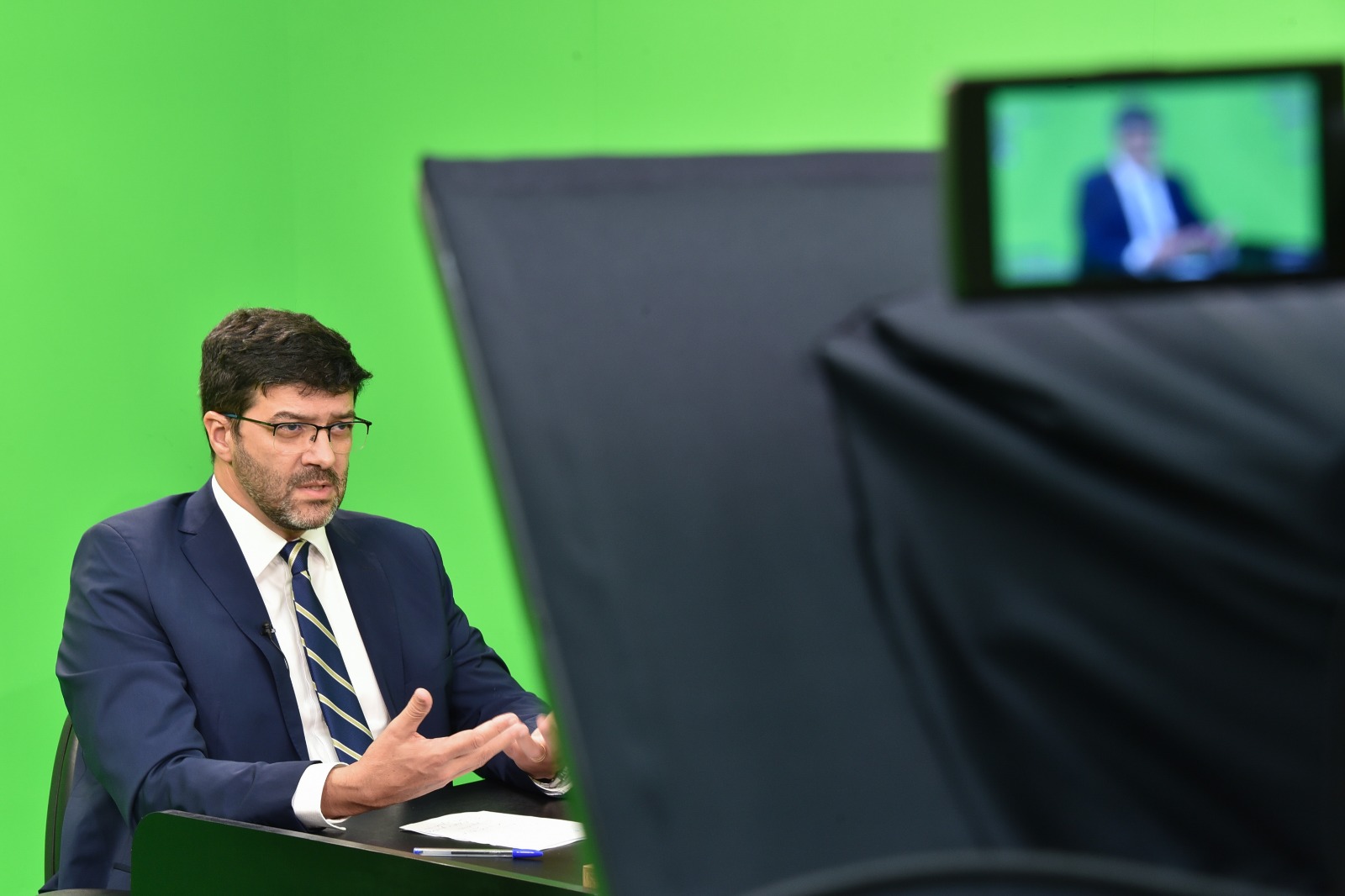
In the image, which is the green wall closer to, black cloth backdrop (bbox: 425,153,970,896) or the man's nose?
→ the man's nose

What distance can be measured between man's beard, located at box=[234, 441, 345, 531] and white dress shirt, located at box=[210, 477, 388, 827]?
0.08ft

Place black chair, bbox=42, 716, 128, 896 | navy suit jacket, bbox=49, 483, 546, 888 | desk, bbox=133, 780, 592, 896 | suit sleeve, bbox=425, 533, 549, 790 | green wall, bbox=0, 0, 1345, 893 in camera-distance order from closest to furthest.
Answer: desk, bbox=133, 780, 592, 896 → navy suit jacket, bbox=49, 483, 546, 888 → black chair, bbox=42, 716, 128, 896 → suit sleeve, bbox=425, 533, 549, 790 → green wall, bbox=0, 0, 1345, 893

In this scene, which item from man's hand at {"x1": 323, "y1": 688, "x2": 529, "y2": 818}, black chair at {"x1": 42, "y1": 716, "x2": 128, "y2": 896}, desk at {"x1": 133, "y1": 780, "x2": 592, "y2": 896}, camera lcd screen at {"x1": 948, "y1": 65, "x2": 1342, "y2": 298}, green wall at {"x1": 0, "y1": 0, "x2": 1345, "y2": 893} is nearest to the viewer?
camera lcd screen at {"x1": 948, "y1": 65, "x2": 1342, "y2": 298}

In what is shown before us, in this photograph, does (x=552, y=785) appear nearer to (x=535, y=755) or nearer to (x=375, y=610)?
(x=535, y=755)

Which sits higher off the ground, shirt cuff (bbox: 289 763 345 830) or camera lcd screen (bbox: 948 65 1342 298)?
camera lcd screen (bbox: 948 65 1342 298)

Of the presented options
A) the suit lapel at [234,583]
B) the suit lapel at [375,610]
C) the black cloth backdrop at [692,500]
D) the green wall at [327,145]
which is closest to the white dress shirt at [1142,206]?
the black cloth backdrop at [692,500]

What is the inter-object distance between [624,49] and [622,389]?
241cm

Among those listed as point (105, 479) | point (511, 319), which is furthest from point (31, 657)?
point (511, 319)

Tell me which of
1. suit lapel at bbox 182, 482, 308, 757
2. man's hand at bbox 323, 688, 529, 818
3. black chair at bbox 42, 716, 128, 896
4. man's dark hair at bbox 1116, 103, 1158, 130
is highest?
man's dark hair at bbox 1116, 103, 1158, 130

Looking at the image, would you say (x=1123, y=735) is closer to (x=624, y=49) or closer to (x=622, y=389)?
(x=622, y=389)

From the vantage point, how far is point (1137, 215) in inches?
18.1

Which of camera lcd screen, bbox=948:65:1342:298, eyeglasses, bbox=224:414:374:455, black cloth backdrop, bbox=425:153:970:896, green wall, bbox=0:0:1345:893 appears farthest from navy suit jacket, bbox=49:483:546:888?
camera lcd screen, bbox=948:65:1342:298

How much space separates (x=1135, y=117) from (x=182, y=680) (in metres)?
1.58

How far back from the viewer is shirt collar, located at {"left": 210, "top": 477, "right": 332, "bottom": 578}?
1909 millimetres
